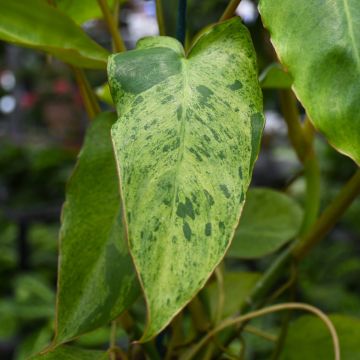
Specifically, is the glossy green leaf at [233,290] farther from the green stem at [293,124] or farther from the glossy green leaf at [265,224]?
the green stem at [293,124]

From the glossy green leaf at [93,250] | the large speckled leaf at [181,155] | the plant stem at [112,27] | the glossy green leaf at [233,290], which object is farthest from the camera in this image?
the glossy green leaf at [233,290]

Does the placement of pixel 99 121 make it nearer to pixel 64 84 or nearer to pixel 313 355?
pixel 313 355

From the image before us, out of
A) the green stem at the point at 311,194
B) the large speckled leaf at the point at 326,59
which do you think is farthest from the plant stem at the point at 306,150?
the large speckled leaf at the point at 326,59

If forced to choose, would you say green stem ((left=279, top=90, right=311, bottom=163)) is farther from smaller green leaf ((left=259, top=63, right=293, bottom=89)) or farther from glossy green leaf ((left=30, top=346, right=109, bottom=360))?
glossy green leaf ((left=30, top=346, right=109, bottom=360))

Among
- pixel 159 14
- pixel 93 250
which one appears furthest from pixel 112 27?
pixel 93 250

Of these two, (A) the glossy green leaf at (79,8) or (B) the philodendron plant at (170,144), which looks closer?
(B) the philodendron plant at (170,144)

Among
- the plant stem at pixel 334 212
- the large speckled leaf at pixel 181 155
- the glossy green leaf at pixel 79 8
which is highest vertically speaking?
the glossy green leaf at pixel 79 8
